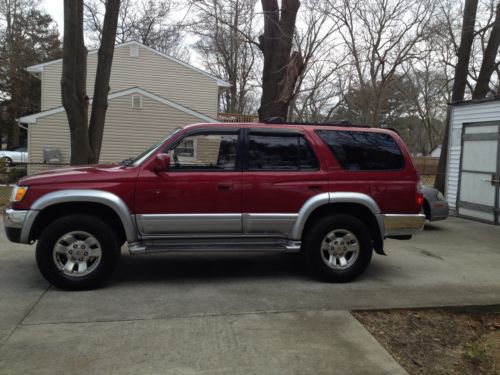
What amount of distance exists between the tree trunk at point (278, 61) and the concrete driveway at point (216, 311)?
608cm

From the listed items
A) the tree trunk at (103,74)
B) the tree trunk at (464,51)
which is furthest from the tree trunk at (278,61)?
the tree trunk at (464,51)

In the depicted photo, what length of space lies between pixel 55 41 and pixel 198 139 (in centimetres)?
4187

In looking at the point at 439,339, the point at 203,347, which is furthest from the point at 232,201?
the point at 439,339

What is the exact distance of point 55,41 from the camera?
137ft

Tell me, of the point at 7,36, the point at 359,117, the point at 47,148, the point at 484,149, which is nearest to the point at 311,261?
the point at 484,149

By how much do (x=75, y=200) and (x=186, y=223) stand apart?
124cm

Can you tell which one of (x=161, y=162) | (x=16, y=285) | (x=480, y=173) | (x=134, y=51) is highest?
(x=134, y=51)

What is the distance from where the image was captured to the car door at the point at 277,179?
5434mm

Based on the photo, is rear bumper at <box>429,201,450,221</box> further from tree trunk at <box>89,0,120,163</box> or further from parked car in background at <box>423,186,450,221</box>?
tree trunk at <box>89,0,120,163</box>

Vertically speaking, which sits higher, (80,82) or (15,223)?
(80,82)

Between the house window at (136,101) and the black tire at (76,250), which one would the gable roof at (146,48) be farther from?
the black tire at (76,250)

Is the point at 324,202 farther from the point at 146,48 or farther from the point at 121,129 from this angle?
the point at 146,48

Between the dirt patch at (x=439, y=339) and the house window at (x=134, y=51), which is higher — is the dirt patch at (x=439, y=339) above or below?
below

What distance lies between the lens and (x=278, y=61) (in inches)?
484
